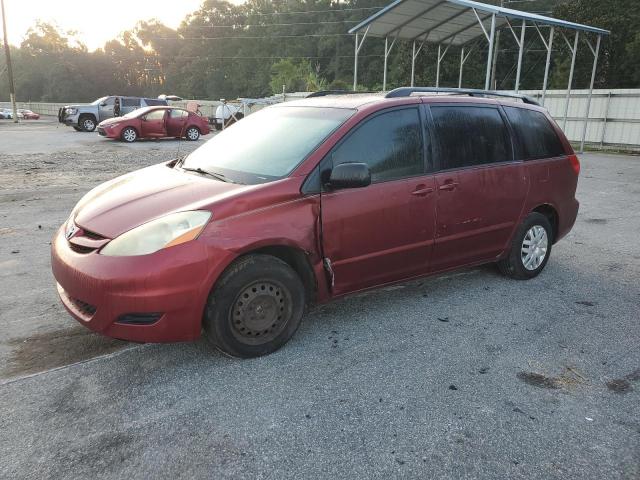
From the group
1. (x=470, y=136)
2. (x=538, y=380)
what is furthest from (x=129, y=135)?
(x=538, y=380)

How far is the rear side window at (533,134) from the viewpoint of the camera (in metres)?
4.73

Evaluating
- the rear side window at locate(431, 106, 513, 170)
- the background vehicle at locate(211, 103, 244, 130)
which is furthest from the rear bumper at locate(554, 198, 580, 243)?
the background vehicle at locate(211, 103, 244, 130)

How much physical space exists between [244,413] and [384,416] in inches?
30.0

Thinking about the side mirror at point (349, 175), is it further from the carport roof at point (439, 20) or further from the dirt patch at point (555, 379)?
the carport roof at point (439, 20)

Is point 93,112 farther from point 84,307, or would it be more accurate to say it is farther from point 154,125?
point 84,307

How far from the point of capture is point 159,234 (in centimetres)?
306

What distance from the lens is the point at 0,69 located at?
83.1m

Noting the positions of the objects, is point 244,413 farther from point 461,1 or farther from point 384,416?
point 461,1

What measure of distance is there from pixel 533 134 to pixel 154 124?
54.5 ft

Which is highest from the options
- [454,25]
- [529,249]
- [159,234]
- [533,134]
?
[454,25]

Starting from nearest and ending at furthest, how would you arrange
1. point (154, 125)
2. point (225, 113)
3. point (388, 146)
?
point (388, 146) < point (154, 125) < point (225, 113)

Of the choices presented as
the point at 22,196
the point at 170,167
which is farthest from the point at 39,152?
the point at 170,167

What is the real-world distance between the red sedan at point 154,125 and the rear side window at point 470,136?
1639 cm

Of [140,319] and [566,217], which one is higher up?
[566,217]
